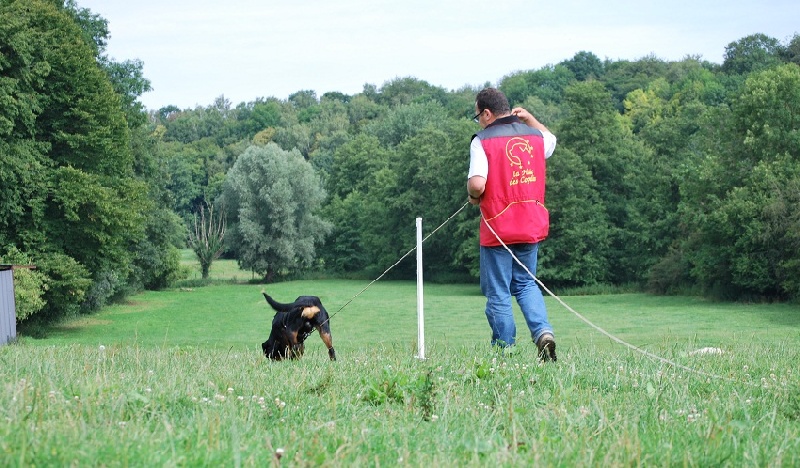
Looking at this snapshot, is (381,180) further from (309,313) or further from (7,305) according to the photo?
(309,313)

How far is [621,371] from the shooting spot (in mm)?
6371

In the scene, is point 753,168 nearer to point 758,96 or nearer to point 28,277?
point 758,96

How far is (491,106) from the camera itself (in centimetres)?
824

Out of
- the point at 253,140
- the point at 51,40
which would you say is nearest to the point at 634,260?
the point at 51,40

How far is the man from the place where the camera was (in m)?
7.96

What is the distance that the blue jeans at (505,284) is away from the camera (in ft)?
26.7

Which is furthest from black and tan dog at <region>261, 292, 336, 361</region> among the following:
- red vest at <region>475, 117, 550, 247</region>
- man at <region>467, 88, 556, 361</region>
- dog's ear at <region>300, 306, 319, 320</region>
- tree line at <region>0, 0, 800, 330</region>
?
tree line at <region>0, 0, 800, 330</region>

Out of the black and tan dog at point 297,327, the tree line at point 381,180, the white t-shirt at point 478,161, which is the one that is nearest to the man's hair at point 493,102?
the white t-shirt at point 478,161

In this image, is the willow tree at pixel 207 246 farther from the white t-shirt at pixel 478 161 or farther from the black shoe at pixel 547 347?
the black shoe at pixel 547 347

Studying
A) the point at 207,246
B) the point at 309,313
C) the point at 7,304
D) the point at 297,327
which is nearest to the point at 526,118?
the point at 309,313

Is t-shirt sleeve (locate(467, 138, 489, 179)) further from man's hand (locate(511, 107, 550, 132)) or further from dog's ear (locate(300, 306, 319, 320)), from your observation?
dog's ear (locate(300, 306, 319, 320))

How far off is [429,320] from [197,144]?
8191 centimetres

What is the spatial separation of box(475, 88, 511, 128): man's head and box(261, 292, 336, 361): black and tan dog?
9.78 ft

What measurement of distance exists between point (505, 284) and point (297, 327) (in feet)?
9.01
